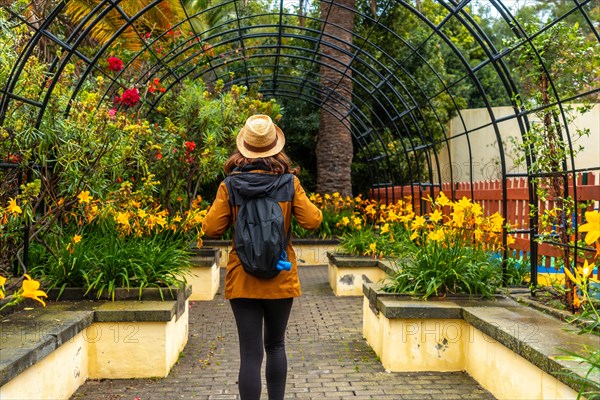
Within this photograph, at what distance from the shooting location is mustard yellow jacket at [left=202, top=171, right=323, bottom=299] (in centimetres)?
341

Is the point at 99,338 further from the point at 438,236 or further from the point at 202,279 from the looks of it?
the point at 202,279

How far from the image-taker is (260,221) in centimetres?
338

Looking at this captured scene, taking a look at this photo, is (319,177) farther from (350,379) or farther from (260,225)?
(260,225)

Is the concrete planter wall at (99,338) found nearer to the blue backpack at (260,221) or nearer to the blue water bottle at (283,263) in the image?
the blue backpack at (260,221)

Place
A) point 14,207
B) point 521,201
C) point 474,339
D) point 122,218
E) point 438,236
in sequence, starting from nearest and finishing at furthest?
point 14,207
point 474,339
point 438,236
point 122,218
point 521,201

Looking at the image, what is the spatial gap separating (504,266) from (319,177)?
8.12 m

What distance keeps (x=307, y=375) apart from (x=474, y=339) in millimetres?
1337

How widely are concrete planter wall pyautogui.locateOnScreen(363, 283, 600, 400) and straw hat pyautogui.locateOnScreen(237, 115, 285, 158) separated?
1.83 meters

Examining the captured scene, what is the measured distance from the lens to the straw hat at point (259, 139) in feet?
11.7

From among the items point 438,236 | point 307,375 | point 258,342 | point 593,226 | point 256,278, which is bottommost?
point 307,375

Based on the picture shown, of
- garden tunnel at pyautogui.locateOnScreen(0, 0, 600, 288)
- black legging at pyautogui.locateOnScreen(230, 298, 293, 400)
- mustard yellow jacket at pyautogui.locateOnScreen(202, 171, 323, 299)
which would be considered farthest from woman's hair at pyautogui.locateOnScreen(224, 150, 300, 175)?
garden tunnel at pyautogui.locateOnScreen(0, 0, 600, 288)

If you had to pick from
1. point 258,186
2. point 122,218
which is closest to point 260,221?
point 258,186

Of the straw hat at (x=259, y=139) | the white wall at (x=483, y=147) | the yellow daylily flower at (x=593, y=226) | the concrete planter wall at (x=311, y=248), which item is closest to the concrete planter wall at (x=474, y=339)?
the yellow daylily flower at (x=593, y=226)

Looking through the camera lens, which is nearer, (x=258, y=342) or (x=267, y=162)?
(x=258, y=342)
